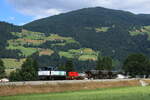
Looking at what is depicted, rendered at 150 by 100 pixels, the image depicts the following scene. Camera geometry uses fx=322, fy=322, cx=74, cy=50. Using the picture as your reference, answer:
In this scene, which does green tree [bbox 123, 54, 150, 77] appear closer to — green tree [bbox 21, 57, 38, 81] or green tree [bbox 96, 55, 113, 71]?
green tree [bbox 96, 55, 113, 71]

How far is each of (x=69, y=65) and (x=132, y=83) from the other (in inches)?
2526

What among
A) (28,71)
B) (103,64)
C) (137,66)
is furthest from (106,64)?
(28,71)

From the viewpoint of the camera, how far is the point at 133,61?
471 feet

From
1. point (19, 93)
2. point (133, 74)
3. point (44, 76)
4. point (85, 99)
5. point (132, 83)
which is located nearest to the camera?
point (85, 99)

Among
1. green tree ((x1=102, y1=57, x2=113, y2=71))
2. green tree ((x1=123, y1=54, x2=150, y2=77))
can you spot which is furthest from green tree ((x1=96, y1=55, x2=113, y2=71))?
green tree ((x1=123, y1=54, x2=150, y2=77))

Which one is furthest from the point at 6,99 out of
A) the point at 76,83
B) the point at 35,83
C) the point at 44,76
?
the point at 44,76

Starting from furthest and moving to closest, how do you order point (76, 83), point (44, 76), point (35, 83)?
1. point (44, 76)
2. point (76, 83)
3. point (35, 83)

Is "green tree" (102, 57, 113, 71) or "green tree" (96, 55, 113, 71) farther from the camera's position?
"green tree" (102, 57, 113, 71)

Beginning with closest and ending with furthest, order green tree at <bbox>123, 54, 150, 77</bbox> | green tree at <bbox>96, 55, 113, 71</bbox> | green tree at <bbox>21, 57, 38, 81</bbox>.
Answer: green tree at <bbox>21, 57, 38, 81</bbox> → green tree at <bbox>123, 54, 150, 77</bbox> → green tree at <bbox>96, 55, 113, 71</bbox>

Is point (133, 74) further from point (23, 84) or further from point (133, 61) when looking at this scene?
point (23, 84)

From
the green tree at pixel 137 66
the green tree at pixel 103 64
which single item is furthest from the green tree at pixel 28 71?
the green tree at pixel 137 66

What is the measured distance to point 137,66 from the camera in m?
142

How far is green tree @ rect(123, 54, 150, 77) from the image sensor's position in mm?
141500

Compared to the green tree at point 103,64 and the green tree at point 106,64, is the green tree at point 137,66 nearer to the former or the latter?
the green tree at point 103,64
